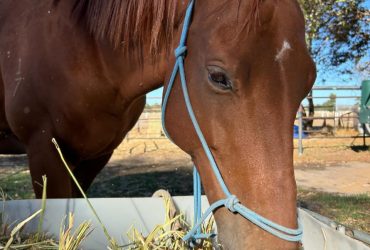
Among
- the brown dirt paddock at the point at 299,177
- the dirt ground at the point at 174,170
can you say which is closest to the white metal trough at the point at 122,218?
the brown dirt paddock at the point at 299,177

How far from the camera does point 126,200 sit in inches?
58.0

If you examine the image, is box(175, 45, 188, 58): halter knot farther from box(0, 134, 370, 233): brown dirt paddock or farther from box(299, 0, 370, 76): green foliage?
box(299, 0, 370, 76): green foliage

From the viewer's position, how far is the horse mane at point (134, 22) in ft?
4.35

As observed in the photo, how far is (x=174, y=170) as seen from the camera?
573 centimetres

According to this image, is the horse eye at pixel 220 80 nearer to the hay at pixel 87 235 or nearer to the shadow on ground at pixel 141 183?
the hay at pixel 87 235

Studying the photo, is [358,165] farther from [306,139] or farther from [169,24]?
[169,24]

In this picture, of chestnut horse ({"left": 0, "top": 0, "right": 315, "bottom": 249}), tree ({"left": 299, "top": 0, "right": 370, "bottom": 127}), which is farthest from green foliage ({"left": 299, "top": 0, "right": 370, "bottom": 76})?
chestnut horse ({"left": 0, "top": 0, "right": 315, "bottom": 249})

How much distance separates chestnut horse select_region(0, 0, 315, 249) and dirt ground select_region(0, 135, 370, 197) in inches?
47.1

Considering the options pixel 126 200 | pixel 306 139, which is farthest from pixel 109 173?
pixel 306 139

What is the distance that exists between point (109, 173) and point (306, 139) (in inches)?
226

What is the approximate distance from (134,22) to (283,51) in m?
0.67

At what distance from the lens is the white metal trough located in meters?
1.30

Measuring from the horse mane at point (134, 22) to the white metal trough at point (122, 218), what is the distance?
24.1 inches

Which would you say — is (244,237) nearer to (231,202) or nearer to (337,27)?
(231,202)
